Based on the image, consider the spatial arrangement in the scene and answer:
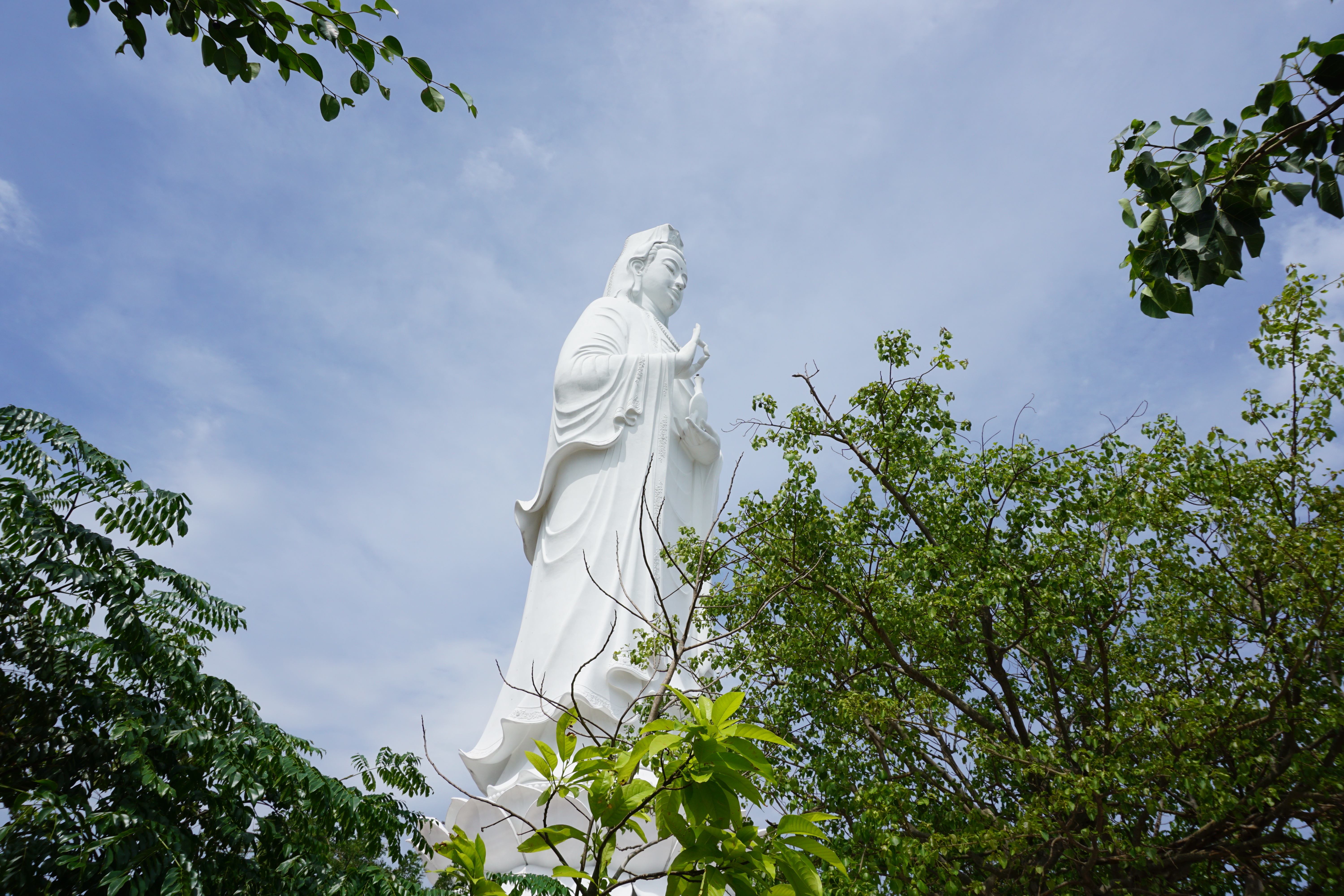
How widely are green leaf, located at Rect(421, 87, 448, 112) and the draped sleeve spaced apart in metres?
5.97

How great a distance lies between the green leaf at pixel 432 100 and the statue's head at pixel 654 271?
7519mm

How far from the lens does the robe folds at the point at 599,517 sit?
7.34 m

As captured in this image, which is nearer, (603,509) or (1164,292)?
(1164,292)

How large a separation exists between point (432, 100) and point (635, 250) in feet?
25.8

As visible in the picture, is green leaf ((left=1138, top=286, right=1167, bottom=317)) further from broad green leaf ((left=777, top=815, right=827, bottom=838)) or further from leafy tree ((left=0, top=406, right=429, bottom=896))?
leafy tree ((left=0, top=406, right=429, bottom=896))

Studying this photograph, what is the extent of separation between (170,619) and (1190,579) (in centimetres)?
557

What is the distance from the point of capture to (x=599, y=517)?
8.72 meters

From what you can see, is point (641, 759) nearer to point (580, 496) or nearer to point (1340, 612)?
point (1340, 612)

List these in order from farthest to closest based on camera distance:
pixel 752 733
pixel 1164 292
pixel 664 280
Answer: pixel 664 280 → pixel 1164 292 → pixel 752 733

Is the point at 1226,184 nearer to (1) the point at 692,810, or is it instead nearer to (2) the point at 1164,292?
(2) the point at 1164,292

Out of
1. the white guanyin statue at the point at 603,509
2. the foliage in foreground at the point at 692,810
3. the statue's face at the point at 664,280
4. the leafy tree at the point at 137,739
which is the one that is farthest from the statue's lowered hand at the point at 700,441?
the foliage in foreground at the point at 692,810

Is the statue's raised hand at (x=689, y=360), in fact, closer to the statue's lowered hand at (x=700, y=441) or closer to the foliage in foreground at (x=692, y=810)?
the statue's lowered hand at (x=700, y=441)

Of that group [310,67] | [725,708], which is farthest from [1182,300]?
[310,67]

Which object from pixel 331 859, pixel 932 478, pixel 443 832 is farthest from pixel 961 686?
pixel 331 859
